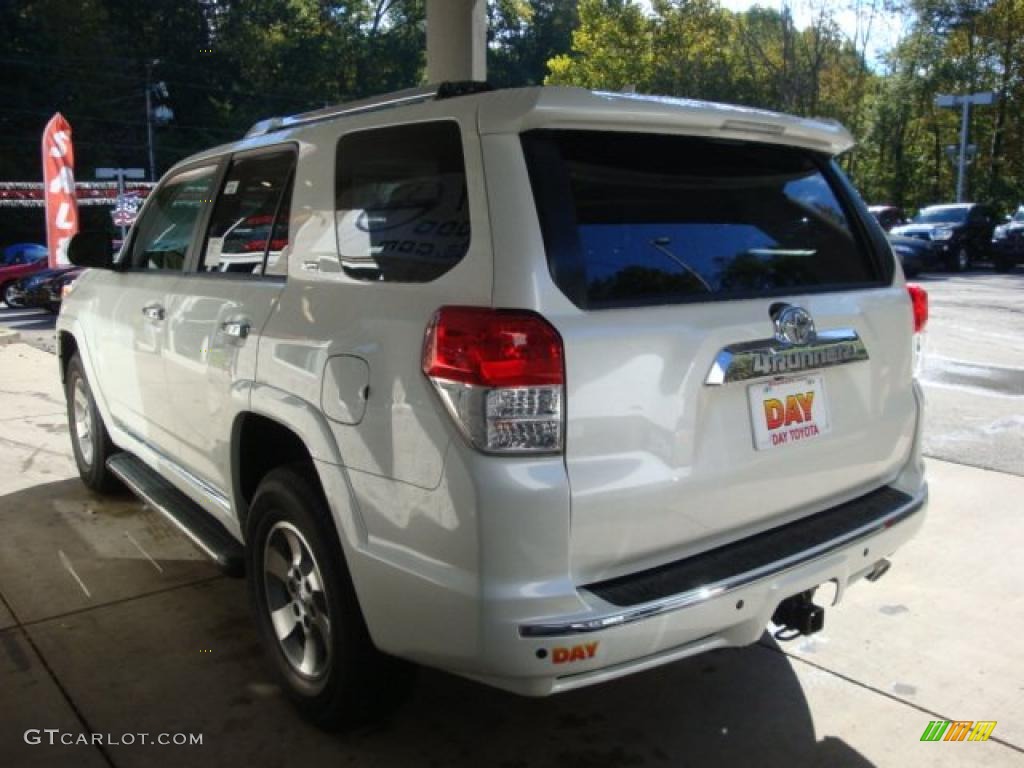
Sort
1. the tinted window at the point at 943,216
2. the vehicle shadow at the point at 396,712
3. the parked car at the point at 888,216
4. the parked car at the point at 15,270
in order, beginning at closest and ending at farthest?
the vehicle shadow at the point at 396,712
the parked car at the point at 15,270
the tinted window at the point at 943,216
the parked car at the point at 888,216

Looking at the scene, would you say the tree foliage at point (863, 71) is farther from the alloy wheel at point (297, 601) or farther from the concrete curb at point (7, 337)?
the alloy wheel at point (297, 601)

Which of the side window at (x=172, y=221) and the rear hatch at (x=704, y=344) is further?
the side window at (x=172, y=221)

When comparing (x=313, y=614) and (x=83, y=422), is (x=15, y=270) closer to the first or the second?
(x=83, y=422)

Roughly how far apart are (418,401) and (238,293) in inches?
50.4

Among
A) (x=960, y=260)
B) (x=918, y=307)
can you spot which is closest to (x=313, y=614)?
(x=918, y=307)

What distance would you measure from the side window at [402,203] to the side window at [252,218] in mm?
394

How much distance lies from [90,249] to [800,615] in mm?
3682

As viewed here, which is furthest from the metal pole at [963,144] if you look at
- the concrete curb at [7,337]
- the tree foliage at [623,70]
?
the concrete curb at [7,337]

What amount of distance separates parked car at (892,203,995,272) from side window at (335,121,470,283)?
2332cm

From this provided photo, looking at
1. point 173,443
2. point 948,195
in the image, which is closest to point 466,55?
point 173,443

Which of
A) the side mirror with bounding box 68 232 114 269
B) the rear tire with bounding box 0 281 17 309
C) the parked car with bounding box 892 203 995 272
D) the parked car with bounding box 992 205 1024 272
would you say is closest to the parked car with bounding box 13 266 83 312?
the rear tire with bounding box 0 281 17 309

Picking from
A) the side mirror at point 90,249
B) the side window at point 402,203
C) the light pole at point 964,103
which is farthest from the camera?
the light pole at point 964,103

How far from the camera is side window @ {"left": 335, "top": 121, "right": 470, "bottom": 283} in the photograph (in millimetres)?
2402

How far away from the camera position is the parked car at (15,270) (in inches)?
801
